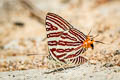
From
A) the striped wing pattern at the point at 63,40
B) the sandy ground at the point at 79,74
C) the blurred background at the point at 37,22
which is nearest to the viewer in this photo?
the sandy ground at the point at 79,74

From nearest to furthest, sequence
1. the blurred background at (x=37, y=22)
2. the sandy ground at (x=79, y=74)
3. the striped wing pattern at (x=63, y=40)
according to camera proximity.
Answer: the sandy ground at (x=79, y=74) < the striped wing pattern at (x=63, y=40) < the blurred background at (x=37, y=22)

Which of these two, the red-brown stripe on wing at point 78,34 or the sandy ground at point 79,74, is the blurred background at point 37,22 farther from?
the red-brown stripe on wing at point 78,34

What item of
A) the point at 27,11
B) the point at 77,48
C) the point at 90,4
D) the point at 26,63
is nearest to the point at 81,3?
the point at 90,4

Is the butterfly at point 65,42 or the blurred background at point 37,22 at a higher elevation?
the blurred background at point 37,22

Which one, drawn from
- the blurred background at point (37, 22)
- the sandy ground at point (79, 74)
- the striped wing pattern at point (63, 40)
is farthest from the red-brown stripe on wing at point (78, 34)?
the blurred background at point (37, 22)

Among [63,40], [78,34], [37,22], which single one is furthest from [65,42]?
[37,22]

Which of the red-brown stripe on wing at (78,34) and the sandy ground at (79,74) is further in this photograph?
the red-brown stripe on wing at (78,34)

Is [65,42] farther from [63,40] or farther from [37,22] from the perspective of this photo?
[37,22]

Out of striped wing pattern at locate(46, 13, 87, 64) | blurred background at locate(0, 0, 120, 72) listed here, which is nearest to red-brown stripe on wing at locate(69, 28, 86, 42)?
striped wing pattern at locate(46, 13, 87, 64)

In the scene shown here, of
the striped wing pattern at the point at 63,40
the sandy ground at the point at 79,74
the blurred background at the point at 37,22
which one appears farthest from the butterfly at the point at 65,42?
the blurred background at the point at 37,22

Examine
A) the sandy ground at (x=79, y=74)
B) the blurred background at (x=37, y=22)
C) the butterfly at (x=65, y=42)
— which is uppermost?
the blurred background at (x=37, y=22)
